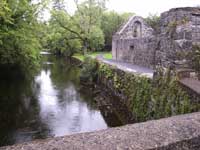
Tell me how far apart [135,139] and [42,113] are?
8698 mm

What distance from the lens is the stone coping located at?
183cm

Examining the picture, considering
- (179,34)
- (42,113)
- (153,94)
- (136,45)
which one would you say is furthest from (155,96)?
(136,45)

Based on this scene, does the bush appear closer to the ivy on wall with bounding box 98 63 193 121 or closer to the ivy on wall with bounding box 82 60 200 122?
the ivy on wall with bounding box 82 60 200 122

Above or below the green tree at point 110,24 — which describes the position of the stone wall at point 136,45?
below

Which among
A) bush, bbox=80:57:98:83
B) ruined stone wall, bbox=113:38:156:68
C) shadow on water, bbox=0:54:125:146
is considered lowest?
shadow on water, bbox=0:54:125:146

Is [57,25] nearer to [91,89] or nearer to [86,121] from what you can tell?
[91,89]

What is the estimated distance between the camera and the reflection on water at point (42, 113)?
8.12m

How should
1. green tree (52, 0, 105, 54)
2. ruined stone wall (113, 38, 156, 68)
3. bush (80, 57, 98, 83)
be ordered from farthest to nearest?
green tree (52, 0, 105, 54)
bush (80, 57, 98, 83)
ruined stone wall (113, 38, 156, 68)

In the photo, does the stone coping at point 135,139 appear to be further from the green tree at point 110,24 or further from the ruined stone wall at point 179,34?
the green tree at point 110,24

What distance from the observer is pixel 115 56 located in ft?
70.8

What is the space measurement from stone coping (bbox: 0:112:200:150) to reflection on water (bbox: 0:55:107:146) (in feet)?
19.7

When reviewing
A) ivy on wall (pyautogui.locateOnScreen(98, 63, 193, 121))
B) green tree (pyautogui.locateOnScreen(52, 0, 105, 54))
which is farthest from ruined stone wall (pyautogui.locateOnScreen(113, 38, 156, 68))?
green tree (pyautogui.locateOnScreen(52, 0, 105, 54))

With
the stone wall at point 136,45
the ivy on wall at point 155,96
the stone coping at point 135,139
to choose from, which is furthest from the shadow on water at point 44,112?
the stone coping at point 135,139

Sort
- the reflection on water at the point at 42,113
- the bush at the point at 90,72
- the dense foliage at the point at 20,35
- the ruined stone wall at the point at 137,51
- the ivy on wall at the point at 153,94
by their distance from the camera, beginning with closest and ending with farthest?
the ivy on wall at the point at 153,94 < the reflection on water at the point at 42,113 < the dense foliage at the point at 20,35 < the ruined stone wall at the point at 137,51 < the bush at the point at 90,72
